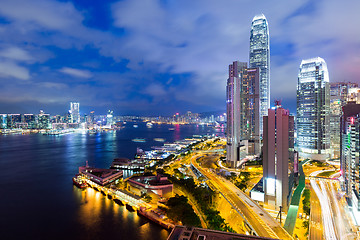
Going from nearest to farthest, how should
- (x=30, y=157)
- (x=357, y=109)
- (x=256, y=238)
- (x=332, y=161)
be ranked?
(x=256, y=238) → (x=357, y=109) → (x=332, y=161) → (x=30, y=157)

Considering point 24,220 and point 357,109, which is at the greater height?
point 357,109

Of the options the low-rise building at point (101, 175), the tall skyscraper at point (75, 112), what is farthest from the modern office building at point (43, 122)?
the low-rise building at point (101, 175)

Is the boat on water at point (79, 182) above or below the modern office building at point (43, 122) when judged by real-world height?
below

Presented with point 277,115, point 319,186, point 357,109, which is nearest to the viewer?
point 277,115

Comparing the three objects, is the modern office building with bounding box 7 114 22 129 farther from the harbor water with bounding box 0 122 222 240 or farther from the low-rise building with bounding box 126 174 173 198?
the low-rise building with bounding box 126 174 173 198

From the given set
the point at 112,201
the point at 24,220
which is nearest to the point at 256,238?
the point at 112,201

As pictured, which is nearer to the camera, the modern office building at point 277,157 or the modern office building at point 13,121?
the modern office building at point 277,157

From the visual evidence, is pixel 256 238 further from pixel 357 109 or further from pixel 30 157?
pixel 30 157

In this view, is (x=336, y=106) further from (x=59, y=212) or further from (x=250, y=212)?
(x=59, y=212)

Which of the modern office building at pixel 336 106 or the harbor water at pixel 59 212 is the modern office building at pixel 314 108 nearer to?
the modern office building at pixel 336 106
